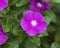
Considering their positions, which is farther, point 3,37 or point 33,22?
point 33,22

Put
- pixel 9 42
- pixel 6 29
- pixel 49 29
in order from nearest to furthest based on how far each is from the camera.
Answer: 1. pixel 6 29
2. pixel 9 42
3. pixel 49 29

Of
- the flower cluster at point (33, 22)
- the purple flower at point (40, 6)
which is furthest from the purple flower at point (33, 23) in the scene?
the purple flower at point (40, 6)

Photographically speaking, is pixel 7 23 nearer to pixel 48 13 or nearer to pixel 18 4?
pixel 18 4

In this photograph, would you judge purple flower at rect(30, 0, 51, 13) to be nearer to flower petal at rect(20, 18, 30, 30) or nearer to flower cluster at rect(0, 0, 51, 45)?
flower cluster at rect(0, 0, 51, 45)

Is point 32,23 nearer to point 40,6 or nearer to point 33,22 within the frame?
point 33,22

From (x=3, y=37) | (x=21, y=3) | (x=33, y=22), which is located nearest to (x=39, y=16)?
(x=33, y=22)

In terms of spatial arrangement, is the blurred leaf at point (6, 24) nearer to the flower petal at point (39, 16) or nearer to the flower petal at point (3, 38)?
the flower petal at point (3, 38)

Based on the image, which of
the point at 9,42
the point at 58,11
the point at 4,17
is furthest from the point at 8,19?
the point at 58,11

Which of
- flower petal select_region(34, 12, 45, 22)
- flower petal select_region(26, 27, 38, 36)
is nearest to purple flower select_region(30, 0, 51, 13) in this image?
flower petal select_region(34, 12, 45, 22)
